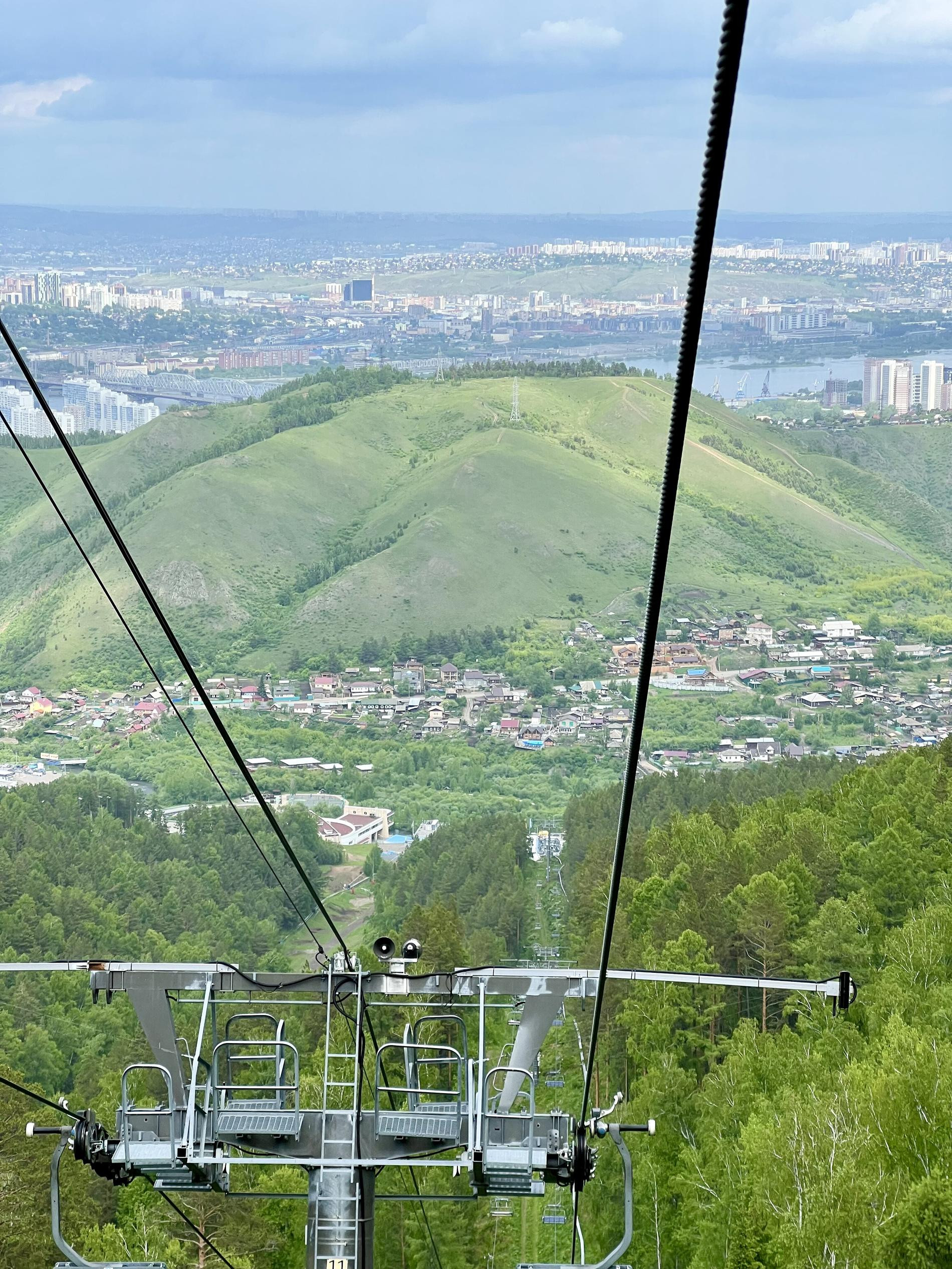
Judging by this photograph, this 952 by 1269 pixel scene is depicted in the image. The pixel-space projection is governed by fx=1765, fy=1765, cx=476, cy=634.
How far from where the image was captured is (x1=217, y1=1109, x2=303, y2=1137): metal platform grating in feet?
32.3

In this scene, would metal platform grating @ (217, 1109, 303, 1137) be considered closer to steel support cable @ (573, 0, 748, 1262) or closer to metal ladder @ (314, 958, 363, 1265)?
metal ladder @ (314, 958, 363, 1265)

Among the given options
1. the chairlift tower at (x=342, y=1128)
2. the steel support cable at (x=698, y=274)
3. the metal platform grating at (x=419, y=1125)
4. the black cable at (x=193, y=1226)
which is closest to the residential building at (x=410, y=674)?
the black cable at (x=193, y=1226)

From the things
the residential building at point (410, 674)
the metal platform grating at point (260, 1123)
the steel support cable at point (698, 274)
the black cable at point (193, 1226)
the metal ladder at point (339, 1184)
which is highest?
the steel support cable at point (698, 274)

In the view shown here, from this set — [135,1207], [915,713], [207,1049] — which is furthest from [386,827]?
[135,1207]

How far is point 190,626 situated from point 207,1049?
150 meters

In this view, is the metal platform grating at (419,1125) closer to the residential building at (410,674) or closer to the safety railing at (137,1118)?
the safety railing at (137,1118)

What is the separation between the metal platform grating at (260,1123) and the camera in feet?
32.3

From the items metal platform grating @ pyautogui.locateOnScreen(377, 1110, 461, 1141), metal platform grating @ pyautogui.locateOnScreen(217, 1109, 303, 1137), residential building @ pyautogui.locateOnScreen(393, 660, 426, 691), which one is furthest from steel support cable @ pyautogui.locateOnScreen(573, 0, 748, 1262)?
residential building @ pyautogui.locateOnScreen(393, 660, 426, 691)

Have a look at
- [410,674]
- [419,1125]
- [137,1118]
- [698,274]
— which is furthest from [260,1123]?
[410,674]

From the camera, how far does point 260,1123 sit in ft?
32.6

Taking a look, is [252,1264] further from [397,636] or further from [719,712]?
[397,636]

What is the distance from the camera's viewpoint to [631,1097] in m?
36.7

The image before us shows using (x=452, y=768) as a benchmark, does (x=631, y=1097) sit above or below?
above

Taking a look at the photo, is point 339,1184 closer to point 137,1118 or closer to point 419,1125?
point 419,1125
